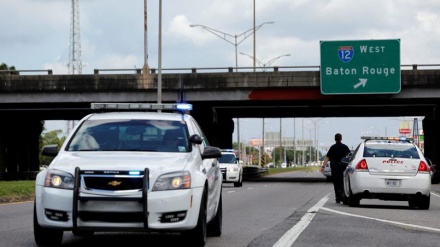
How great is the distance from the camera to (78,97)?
172 feet

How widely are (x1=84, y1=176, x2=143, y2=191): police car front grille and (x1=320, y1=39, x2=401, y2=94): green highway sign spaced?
39856 millimetres

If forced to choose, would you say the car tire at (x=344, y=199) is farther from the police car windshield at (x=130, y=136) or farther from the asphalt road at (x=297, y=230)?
the police car windshield at (x=130, y=136)

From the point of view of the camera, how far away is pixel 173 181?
10492 mm

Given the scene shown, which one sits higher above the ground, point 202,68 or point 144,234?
point 202,68

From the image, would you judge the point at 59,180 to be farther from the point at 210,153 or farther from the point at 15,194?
the point at 15,194

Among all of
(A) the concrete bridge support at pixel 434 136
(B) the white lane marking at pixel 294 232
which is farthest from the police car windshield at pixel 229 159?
(B) the white lane marking at pixel 294 232

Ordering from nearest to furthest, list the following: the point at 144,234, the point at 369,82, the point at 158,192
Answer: the point at 158,192
the point at 144,234
the point at 369,82

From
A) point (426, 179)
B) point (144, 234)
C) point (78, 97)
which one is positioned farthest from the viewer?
point (78, 97)

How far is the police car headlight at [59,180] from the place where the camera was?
10320 mm

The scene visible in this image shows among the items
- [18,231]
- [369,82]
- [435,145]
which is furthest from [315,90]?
[18,231]

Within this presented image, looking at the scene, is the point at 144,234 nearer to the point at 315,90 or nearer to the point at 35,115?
the point at 315,90

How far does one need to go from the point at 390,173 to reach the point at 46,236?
11.4 meters

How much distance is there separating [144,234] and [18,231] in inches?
74.0

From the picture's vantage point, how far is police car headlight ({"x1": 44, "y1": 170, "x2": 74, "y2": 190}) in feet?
33.9
